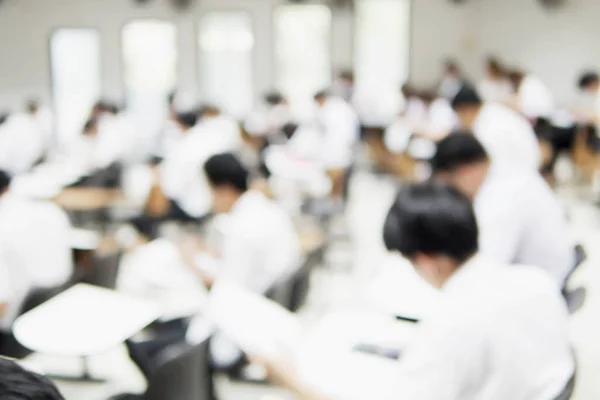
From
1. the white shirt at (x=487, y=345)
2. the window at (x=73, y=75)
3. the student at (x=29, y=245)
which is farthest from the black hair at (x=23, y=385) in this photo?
→ the window at (x=73, y=75)

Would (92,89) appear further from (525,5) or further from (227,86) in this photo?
(525,5)

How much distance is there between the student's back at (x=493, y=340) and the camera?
1.75m

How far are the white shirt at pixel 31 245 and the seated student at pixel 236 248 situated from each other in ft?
2.32

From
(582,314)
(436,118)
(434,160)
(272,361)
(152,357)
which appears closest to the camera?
(272,361)

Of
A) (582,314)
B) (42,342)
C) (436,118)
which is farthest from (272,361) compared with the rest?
(436,118)

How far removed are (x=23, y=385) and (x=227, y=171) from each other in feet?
8.08

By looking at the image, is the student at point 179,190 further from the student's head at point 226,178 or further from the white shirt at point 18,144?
the student's head at point 226,178

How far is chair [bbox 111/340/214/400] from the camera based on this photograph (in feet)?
7.93

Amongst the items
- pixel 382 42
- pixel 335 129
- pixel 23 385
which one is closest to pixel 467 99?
pixel 335 129

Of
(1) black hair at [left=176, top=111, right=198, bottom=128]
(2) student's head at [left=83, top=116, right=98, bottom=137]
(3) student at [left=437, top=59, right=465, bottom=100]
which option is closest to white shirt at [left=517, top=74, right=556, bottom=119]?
(3) student at [left=437, top=59, right=465, bottom=100]

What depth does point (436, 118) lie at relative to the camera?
871 centimetres

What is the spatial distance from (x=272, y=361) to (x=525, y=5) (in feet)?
29.9

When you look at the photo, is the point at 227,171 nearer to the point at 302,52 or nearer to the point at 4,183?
the point at 4,183

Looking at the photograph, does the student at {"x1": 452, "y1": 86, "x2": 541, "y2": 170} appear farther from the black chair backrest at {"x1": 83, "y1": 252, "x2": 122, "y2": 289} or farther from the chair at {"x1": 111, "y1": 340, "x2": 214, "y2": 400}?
the chair at {"x1": 111, "y1": 340, "x2": 214, "y2": 400}
